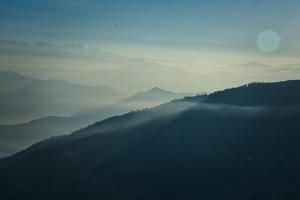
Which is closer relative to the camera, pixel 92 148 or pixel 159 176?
pixel 159 176

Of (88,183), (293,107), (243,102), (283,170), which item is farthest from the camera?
(243,102)

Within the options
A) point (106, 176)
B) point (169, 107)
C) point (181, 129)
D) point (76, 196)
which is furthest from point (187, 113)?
point (76, 196)

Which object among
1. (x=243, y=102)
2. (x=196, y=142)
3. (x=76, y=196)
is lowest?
(x=76, y=196)

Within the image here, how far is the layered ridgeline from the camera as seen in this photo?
123 metres

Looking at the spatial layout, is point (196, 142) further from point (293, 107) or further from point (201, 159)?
point (293, 107)

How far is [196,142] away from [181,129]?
324 inches

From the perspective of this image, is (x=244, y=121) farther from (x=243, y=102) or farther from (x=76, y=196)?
(x=76, y=196)

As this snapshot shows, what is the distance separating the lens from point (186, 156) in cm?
14062

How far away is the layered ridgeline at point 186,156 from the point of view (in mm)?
122812

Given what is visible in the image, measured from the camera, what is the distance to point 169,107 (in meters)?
192

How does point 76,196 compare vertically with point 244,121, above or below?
below

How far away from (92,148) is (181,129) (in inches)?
1064

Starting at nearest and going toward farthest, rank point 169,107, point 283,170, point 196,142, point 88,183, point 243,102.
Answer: point 283,170, point 88,183, point 196,142, point 243,102, point 169,107

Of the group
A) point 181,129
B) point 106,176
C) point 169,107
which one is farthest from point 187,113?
point 106,176
